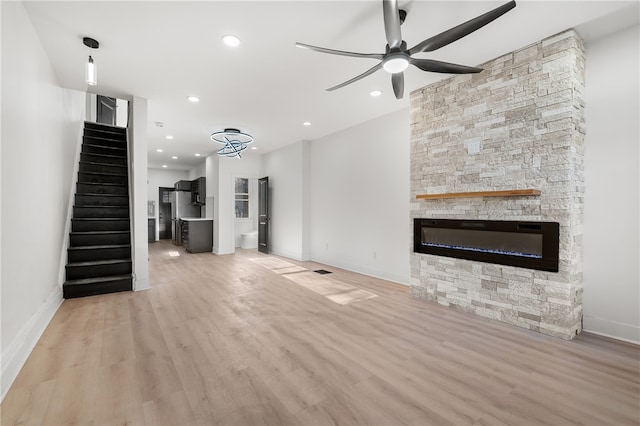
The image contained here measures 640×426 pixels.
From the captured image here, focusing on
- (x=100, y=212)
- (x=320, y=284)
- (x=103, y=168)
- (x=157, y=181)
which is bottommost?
(x=320, y=284)

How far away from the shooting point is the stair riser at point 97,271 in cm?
402

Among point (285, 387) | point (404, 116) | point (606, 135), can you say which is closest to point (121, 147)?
point (404, 116)

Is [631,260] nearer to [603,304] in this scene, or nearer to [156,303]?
[603,304]

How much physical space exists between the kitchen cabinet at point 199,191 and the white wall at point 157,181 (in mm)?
1992

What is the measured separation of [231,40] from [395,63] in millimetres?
1573

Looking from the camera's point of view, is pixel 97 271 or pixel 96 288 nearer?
pixel 96 288

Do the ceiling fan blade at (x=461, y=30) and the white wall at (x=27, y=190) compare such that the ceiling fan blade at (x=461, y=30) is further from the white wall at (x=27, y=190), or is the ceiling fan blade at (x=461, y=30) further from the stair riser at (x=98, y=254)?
the stair riser at (x=98, y=254)

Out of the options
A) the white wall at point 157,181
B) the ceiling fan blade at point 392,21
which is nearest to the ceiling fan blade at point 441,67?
the ceiling fan blade at point 392,21

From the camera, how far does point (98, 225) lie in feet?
15.3

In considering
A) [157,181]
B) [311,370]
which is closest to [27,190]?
[311,370]

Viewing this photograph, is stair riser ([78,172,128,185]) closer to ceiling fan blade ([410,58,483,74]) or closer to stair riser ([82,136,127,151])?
stair riser ([82,136,127,151])

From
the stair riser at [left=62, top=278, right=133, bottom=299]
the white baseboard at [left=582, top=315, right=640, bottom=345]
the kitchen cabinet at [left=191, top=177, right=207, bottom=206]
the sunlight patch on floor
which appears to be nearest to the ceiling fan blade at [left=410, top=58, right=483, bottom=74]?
the white baseboard at [left=582, top=315, right=640, bottom=345]

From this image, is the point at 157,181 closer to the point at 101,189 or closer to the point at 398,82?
the point at 101,189

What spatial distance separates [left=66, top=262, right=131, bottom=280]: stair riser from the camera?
13.2 ft
